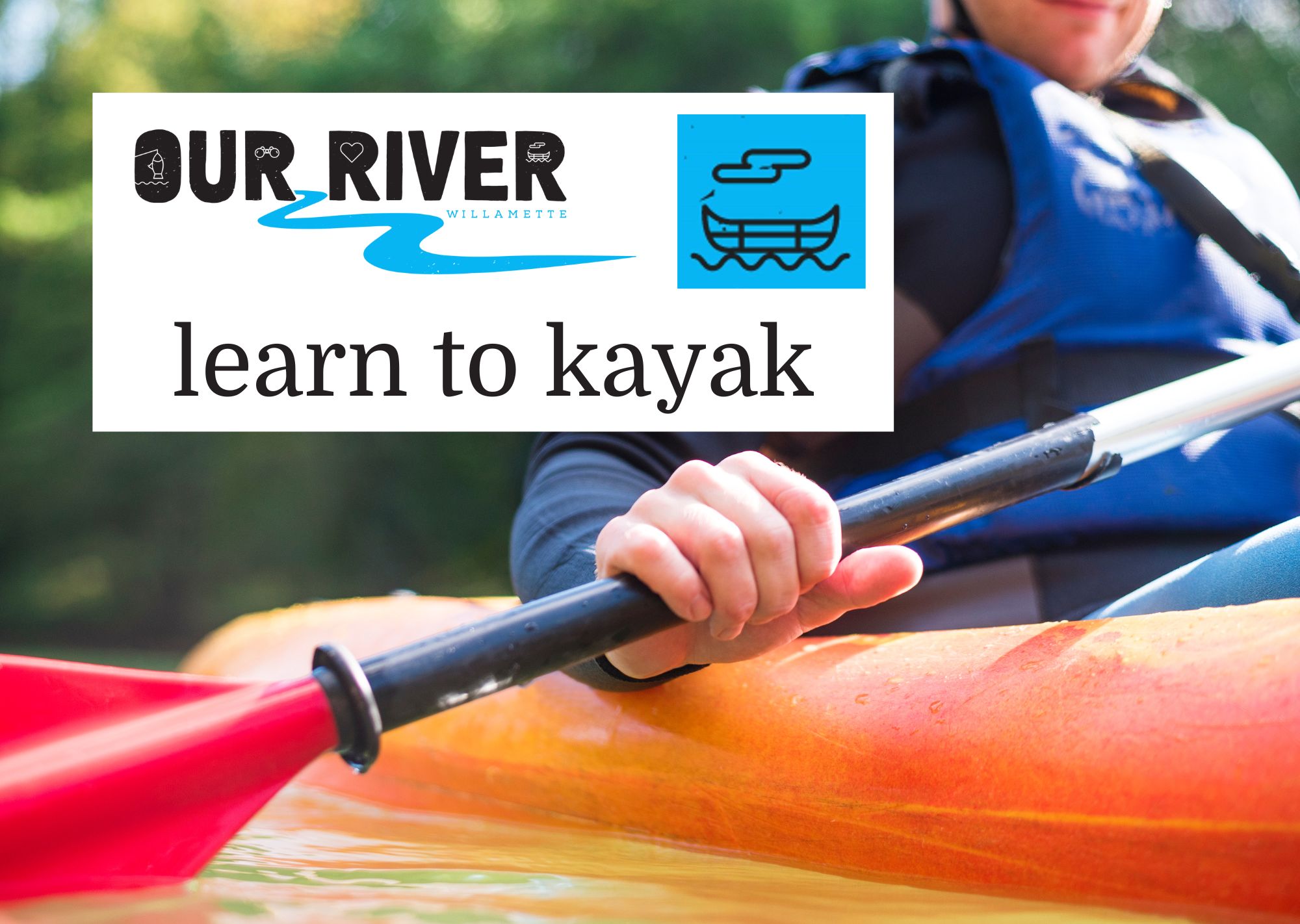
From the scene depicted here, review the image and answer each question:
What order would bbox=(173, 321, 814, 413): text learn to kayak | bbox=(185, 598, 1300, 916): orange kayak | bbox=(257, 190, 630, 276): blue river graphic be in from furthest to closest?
bbox=(257, 190, 630, 276): blue river graphic, bbox=(173, 321, 814, 413): text learn to kayak, bbox=(185, 598, 1300, 916): orange kayak

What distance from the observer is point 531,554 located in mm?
873

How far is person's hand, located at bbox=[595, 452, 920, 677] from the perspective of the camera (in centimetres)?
64

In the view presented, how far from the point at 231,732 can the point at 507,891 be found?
20 cm

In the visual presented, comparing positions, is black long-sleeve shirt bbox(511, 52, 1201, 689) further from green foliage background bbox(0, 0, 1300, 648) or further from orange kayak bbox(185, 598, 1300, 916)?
green foliage background bbox(0, 0, 1300, 648)

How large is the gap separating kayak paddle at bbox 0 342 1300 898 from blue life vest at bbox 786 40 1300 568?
24cm

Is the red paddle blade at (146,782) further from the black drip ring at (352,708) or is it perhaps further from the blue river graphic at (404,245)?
the blue river graphic at (404,245)

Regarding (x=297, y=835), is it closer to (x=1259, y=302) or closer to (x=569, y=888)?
(x=569, y=888)

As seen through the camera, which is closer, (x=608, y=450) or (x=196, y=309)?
(x=608, y=450)

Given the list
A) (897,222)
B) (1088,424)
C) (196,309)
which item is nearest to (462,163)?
(196,309)

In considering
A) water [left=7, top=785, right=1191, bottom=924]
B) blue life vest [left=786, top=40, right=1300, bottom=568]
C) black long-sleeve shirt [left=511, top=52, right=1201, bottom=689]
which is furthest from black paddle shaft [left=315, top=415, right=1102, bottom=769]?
blue life vest [left=786, top=40, right=1300, bottom=568]

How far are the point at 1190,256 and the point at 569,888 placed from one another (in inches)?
30.2

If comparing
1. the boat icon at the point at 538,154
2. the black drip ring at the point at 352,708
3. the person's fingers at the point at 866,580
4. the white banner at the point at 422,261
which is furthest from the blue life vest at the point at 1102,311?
the boat icon at the point at 538,154

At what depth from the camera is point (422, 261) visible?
1.57 metres

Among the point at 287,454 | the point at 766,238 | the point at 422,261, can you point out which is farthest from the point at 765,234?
the point at 287,454
